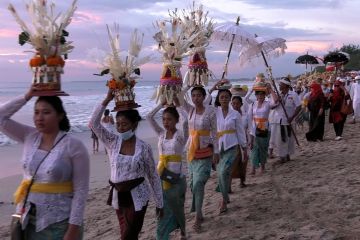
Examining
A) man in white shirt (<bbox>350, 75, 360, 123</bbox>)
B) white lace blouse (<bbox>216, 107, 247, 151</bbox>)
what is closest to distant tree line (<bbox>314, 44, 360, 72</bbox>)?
man in white shirt (<bbox>350, 75, 360, 123</bbox>)

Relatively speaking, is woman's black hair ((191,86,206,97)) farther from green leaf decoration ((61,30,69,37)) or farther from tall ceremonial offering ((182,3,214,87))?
green leaf decoration ((61,30,69,37))

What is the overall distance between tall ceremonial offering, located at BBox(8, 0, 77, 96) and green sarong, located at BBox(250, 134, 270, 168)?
738cm

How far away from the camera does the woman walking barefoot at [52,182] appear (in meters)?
3.35

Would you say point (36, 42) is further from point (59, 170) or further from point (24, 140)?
point (59, 170)

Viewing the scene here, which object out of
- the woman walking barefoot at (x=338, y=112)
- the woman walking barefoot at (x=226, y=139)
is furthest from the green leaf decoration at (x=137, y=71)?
the woman walking barefoot at (x=338, y=112)

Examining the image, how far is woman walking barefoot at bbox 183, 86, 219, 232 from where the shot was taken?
6.70 m

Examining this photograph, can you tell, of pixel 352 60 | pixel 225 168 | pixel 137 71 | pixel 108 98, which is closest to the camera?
pixel 108 98

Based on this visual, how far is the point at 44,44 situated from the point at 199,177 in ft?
11.7

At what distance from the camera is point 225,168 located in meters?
7.38

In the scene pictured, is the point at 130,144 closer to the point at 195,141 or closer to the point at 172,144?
the point at 172,144

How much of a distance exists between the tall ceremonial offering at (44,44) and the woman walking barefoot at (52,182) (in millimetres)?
87

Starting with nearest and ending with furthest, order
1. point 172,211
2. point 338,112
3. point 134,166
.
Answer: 1. point 134,166
2. point 172,211
3. point 338,112

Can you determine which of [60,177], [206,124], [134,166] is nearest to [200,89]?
[206,124]

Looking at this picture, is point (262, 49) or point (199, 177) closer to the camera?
point (199, 177)
